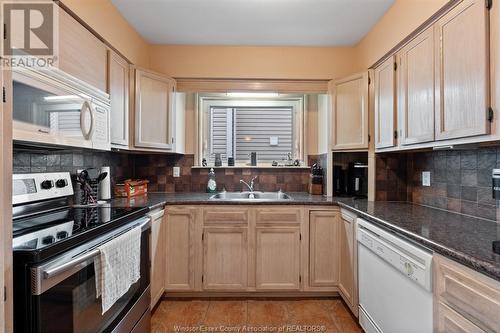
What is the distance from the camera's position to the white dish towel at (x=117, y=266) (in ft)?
4.03

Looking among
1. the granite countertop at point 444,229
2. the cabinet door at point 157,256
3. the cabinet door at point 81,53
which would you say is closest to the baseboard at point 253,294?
the cabinet door at point 157,256

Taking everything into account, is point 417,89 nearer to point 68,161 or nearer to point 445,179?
point 445,179

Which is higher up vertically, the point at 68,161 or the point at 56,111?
the point at 56,111

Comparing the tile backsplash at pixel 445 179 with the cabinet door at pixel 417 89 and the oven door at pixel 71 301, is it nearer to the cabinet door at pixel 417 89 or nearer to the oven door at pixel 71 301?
the cabinet door at pixel 417 89

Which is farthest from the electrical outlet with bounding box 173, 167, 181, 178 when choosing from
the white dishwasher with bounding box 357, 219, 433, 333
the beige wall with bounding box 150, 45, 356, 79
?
the white dishwasher with bounding box 357, 219, 433, 333

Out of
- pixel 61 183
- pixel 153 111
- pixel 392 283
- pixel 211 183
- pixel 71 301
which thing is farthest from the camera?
pixel 211 183

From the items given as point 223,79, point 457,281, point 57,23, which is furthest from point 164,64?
point 457,281

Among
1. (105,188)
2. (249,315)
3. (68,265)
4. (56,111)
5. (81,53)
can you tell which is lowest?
(249,315)

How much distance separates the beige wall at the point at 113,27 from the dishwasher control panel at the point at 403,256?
2.24 meters

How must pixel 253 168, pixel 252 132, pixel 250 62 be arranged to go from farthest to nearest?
pixel 252 132, pixel 253 168, pixel 250 62

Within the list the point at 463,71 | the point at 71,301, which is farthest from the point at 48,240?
the point at 463,71

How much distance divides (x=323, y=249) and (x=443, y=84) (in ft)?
5.03

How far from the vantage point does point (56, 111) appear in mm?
1318

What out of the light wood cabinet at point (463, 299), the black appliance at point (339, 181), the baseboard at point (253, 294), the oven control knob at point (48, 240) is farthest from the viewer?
the black appliance at point (339, 181)
